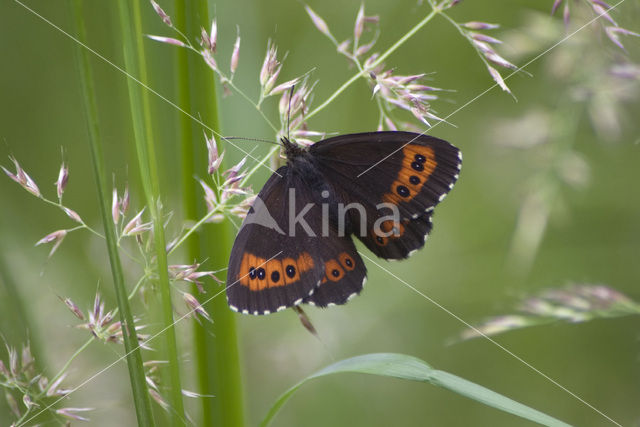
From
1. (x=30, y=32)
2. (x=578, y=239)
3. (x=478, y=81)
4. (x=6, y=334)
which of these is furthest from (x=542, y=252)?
(x=30, y=32)

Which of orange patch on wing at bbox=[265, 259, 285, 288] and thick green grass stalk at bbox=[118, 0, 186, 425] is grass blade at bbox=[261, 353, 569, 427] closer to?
thick green grass stalk at bbox=[118, 0, 186, 425]

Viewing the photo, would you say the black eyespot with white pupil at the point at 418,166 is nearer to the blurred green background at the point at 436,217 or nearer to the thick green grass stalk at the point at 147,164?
the blurred green background at the point at 436,217

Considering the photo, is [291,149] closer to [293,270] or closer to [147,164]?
[293,270]

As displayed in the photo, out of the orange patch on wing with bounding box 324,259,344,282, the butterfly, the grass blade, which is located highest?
the butterfly

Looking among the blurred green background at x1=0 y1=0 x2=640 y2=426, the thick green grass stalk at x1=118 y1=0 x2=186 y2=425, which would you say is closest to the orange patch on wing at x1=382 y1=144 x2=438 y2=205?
the blurred green background at x1=0 y1=0 x2=640 y2=426

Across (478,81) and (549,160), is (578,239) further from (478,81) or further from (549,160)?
(478,81)

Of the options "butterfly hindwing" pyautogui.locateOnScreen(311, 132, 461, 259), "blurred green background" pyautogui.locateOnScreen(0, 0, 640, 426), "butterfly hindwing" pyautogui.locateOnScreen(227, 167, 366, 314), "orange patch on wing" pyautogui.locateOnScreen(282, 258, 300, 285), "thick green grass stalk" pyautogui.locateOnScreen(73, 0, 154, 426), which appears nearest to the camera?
"thick green grass stalk" pyautogui.locateOnScreen(73, 0, 154, 426)
